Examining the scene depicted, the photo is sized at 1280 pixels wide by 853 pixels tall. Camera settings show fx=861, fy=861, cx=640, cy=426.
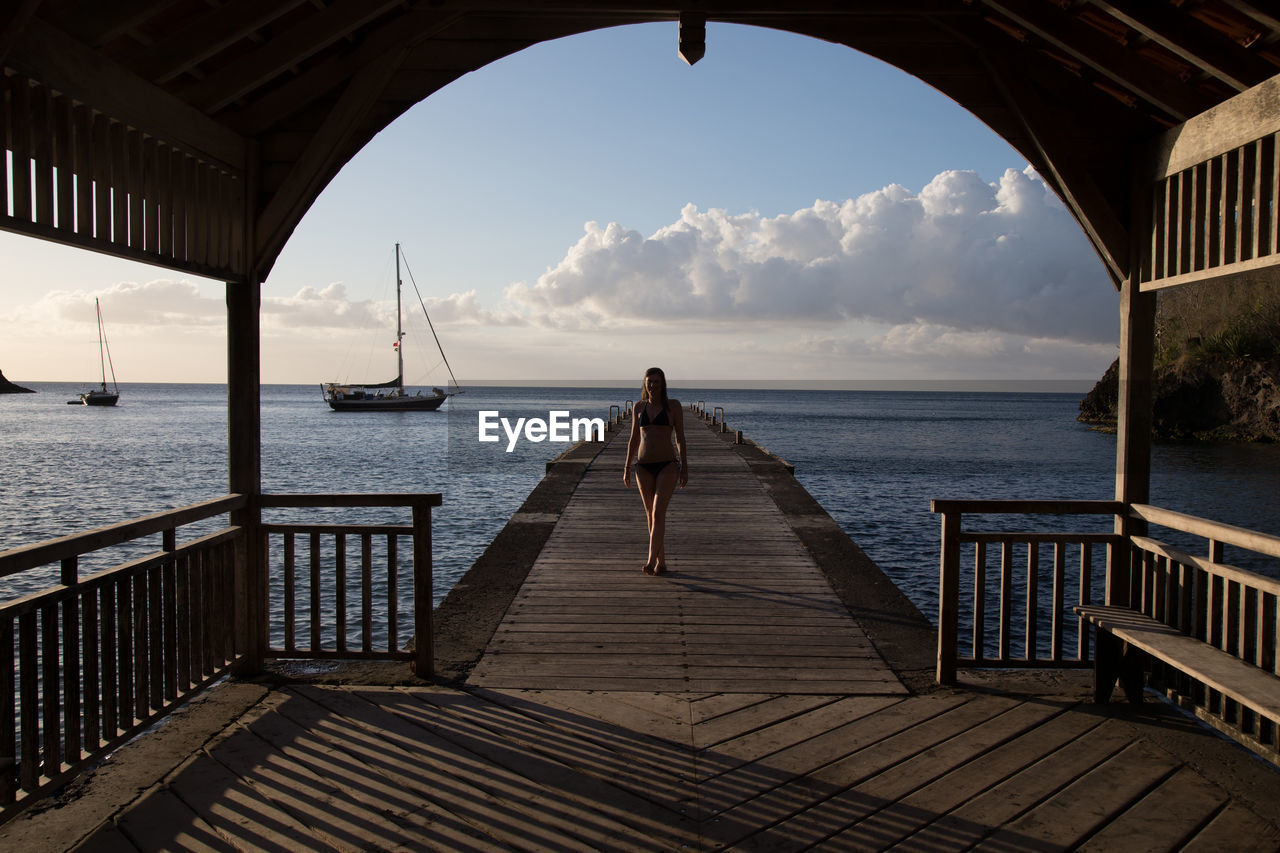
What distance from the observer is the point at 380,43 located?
4.46 metres

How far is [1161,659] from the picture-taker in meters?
3.78

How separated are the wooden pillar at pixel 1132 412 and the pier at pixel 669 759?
0.65 meters

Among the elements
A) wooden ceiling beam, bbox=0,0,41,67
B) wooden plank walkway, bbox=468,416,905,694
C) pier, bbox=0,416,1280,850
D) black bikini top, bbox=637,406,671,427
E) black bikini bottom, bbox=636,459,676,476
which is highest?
wooden ceiling beam, bbox=0,0,41,67

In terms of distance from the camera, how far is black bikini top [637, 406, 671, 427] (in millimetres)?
6531

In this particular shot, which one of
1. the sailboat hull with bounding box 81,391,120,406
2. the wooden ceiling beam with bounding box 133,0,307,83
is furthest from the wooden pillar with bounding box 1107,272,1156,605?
the sailboat hull with bounding box 81,391,120,406

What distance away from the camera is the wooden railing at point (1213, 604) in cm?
351

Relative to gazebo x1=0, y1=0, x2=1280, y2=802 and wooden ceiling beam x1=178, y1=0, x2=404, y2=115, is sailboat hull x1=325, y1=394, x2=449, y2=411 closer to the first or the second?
gazebo x1=0, y1=0, x2=1280, y2=802

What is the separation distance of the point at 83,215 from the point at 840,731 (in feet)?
12.1

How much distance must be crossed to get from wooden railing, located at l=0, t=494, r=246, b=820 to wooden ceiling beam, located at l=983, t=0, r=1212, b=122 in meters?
4.47

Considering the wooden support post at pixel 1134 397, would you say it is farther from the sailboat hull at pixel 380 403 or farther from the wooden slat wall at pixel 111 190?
the sailboat hull at pixel 380 403

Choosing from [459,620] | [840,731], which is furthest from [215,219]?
[840,731]

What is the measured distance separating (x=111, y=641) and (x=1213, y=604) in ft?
15.5
